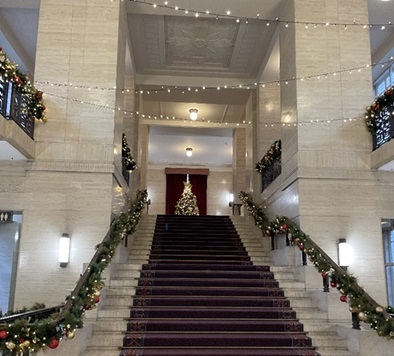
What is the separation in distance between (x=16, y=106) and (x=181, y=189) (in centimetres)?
1801

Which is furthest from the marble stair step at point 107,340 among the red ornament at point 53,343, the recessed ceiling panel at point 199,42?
the recessed ceiling panel at point 199,42

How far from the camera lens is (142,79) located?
589 inches

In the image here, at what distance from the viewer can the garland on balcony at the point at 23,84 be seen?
25.6 feet

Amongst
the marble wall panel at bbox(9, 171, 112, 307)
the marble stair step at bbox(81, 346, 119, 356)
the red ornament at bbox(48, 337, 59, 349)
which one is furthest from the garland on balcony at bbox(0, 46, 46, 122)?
the red ornament at bbox(48, 337, 59, 349)

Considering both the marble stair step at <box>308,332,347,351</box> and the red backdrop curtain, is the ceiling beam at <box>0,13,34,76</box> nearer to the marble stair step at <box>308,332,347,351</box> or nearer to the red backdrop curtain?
the marble stair step at <box>308,332,347,351</box>

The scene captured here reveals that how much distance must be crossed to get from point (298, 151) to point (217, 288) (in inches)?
126

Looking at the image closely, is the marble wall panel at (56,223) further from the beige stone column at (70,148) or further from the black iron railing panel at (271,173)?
the black iron railing panel at (271,173)

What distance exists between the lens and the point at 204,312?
7.27 m

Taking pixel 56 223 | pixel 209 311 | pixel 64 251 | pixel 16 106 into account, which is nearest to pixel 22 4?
pixel 16 106

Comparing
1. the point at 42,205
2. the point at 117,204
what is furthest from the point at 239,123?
the point at 42,205

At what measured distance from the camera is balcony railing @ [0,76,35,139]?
786cm

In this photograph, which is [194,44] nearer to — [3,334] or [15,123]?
[15,123]

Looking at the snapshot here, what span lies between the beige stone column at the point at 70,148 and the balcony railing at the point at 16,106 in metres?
0.42

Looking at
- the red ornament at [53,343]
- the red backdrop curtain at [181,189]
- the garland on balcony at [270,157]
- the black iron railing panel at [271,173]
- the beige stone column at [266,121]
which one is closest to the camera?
the red ornament at [53,343]
